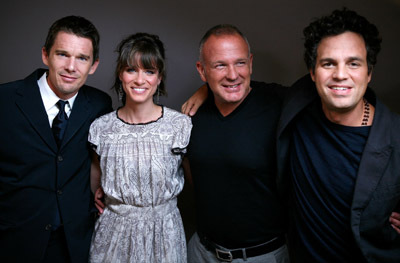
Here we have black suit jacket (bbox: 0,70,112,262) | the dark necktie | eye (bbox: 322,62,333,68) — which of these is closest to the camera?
eye (bbox: 322,62,333,68)

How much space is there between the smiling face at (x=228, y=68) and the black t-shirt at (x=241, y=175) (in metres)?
0.08

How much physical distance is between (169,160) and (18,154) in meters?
0.75

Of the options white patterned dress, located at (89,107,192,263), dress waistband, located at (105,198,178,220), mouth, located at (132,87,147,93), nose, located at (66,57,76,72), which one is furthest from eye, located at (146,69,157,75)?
dress waistband, located at (105,198,178,220)

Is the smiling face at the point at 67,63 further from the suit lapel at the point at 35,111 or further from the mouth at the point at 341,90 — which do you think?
the mouth at the point at 341,90

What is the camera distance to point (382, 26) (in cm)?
274

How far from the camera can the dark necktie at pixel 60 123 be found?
1.86 metres

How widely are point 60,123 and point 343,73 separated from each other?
1415 mm

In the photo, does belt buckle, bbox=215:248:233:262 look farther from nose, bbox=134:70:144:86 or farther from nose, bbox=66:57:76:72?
nose, bbox=66:57:76:72

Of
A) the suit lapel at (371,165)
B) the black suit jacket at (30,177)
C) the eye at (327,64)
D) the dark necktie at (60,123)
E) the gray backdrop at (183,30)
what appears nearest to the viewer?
the suit lapel at (371,165)

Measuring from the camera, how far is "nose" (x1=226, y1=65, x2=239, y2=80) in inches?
75.8

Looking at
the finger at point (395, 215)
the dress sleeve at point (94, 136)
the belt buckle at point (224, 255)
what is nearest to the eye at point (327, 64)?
the finger at point (395, 215)

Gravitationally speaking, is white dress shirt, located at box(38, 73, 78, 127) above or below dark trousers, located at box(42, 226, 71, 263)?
above

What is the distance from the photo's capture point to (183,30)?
2928mm

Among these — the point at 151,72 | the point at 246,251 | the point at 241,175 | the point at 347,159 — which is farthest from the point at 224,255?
the point at 151,72
